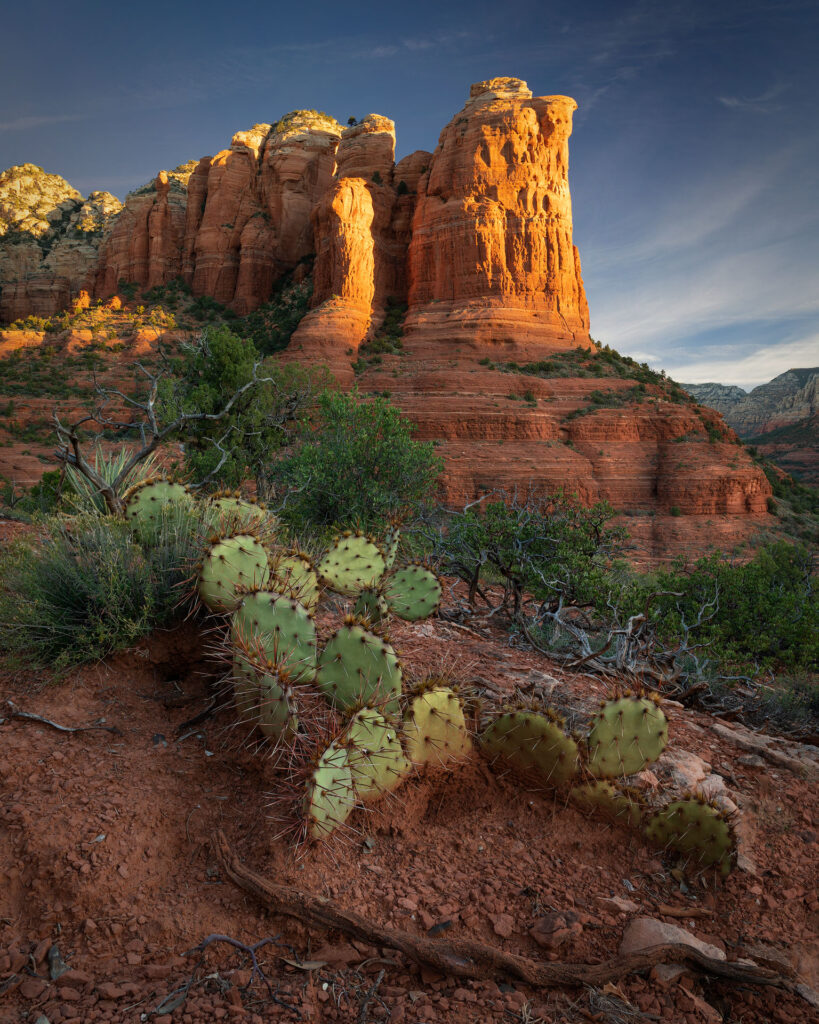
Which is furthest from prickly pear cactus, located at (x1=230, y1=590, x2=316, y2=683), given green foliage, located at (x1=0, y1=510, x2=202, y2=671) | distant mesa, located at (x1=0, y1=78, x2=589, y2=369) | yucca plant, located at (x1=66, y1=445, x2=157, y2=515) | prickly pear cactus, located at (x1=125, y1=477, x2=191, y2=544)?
distant mesa, located at (x1=0, y1=78, x2=589, y2=369)

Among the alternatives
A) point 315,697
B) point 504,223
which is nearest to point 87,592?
point 315,697

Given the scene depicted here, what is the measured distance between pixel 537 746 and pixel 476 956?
3.40 feet

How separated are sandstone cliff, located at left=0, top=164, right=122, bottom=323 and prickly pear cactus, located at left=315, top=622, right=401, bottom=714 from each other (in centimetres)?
6959

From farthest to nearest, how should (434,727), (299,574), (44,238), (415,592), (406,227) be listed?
(44,238) < (406,227) < (415,592) < (299,574) < (434,727)

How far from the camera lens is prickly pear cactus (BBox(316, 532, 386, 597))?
4.56 m

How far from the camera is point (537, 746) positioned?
2.86m

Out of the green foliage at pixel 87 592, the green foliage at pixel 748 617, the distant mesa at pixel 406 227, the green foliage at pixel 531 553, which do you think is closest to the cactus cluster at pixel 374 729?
the green foliage at pixel 87 592

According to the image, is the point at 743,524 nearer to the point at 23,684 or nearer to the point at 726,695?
the point at 726,695

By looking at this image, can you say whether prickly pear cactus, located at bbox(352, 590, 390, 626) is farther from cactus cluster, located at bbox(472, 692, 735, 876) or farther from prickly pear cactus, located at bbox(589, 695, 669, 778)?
prickly pear cactus, located at bbox(589, 695, 669, 778)

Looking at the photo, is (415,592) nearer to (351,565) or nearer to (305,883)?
(351,565)

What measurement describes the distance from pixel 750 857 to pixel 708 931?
62 cm

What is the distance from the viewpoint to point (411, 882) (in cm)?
233

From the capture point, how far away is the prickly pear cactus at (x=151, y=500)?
14.1ft

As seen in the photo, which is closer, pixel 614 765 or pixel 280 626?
pixel 280 626
